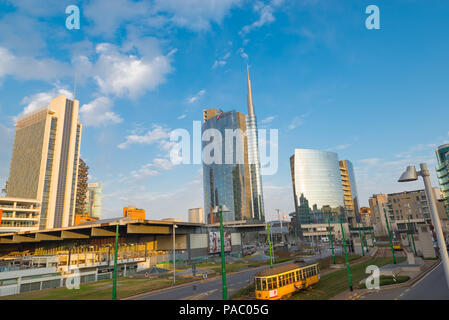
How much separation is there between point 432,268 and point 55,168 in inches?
5255

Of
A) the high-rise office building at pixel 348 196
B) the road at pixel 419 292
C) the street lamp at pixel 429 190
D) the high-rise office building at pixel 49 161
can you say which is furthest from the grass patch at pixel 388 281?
the high-rise office building at pixel 348 196

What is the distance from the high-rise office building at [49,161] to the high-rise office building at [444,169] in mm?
158508

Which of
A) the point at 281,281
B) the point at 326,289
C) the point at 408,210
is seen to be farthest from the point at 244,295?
the point at 408,210

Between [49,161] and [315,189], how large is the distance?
138977 millimetres

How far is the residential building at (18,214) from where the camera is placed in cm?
9875

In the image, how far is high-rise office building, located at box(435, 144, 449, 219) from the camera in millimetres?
106500

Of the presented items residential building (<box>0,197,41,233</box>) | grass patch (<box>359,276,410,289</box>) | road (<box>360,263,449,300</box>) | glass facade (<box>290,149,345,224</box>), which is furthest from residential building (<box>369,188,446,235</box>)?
residential building (<box>0,197,41,233</box>)

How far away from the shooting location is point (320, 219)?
15688 cm

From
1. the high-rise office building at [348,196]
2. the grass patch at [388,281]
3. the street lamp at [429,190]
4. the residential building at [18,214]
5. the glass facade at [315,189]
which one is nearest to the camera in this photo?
the street lamp at [429,190]

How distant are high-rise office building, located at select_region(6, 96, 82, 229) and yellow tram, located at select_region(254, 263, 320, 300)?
11792 centimetres

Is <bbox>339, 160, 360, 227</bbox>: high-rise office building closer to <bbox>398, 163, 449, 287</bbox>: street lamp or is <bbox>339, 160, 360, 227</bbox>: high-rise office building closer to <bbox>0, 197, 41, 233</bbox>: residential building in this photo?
<bbox>0, 197, 41, 233</bbox>: residential building

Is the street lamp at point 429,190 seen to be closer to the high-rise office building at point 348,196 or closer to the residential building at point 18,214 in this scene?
the residential building at point 18,214
